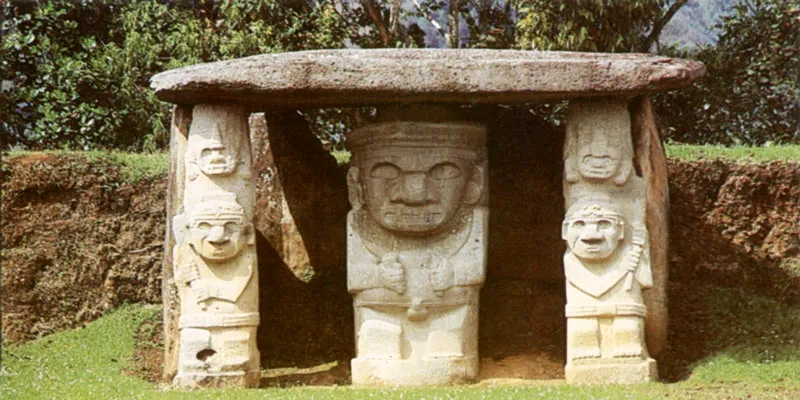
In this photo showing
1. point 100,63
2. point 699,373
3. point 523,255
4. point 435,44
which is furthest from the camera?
point 435,44

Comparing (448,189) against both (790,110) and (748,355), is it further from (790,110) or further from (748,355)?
(790,110)

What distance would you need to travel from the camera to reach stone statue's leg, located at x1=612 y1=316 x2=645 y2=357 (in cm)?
1240

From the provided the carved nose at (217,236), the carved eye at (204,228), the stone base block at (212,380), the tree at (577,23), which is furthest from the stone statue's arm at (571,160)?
the tree at (577,23)

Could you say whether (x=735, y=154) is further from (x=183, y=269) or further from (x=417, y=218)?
(x=183, y=269)

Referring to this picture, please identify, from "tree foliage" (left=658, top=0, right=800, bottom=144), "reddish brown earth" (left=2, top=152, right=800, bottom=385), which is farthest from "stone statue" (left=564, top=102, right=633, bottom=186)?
"tree foliage" (left=658, top=0, right=800, bottom=144)

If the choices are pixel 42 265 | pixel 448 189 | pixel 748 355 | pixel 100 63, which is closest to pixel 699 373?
pixel 748 355

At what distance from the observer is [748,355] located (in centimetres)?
1314

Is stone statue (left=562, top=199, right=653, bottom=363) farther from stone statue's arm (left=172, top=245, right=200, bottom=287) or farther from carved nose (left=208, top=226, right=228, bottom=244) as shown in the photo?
stone statue's arm (left=172, top=245, right=200, bottom=287)

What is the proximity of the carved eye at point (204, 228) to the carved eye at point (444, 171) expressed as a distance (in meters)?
2.24

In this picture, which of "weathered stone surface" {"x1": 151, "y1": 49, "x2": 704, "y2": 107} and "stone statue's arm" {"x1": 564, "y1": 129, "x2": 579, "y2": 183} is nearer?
"weathered stone surface" {"x1": 151, "y1": 49, "x2": 704, "y2": 107}

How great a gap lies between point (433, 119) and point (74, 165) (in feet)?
15.7

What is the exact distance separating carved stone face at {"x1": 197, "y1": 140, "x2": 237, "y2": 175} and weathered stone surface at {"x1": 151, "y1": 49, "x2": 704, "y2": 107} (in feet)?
1.93

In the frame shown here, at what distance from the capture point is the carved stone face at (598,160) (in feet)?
41.5

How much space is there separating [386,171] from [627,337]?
2.81m
